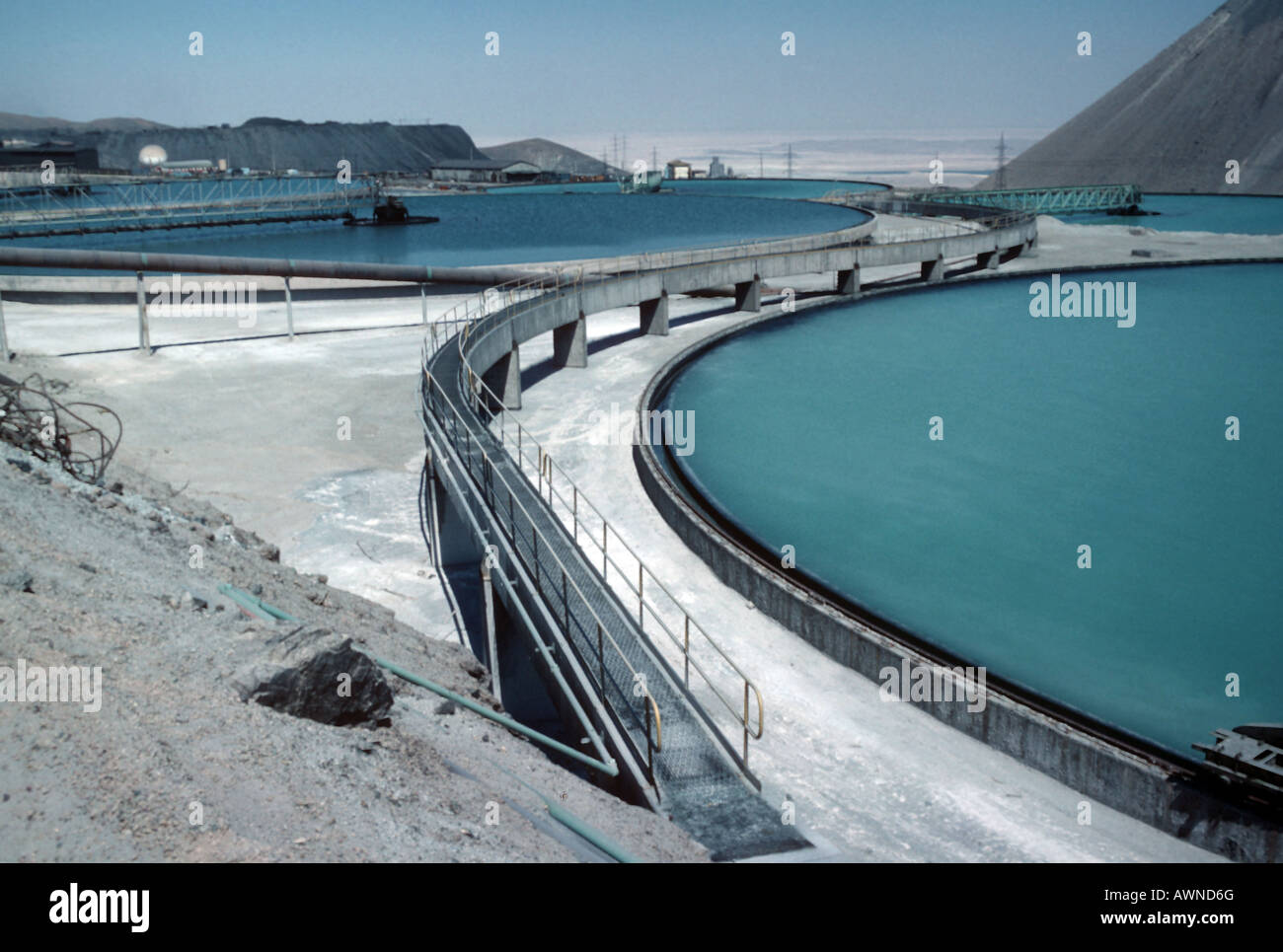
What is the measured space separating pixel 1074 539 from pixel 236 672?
15264 mm

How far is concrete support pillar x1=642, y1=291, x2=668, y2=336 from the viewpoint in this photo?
31.6 metres

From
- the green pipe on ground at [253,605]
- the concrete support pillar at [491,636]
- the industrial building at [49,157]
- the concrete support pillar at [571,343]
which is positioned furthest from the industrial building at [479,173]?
the green pipe on ground at [253,605]

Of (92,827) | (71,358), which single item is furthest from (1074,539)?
(71,358)

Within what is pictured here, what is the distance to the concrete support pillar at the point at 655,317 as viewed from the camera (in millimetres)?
31609

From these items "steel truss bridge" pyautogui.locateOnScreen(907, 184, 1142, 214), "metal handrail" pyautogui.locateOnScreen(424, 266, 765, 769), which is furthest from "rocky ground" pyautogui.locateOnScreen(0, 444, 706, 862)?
"steel truss bridge" pyautogui.locateOnScreen(907, 184, 1142, 214)

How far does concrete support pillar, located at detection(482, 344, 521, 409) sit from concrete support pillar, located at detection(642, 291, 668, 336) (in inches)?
372

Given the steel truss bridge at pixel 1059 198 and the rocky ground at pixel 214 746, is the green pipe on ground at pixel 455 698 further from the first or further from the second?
the steel truss bridge at pixel 1059 198

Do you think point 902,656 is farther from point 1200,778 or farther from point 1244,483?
point 1244,483

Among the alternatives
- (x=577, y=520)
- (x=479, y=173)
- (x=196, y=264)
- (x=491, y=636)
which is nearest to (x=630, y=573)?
(x=577, y=520)

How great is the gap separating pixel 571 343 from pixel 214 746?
21.8m

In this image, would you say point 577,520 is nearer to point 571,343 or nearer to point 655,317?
point 571,343

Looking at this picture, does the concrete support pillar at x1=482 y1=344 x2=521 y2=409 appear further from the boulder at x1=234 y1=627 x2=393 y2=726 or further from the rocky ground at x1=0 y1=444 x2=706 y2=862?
the boulder at x1=234 y1=627 x2=393 y2=726

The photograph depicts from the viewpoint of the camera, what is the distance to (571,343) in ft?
88.3
